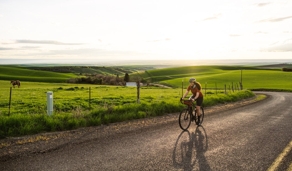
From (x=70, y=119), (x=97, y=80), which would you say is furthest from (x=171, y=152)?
(x=97, y=80)

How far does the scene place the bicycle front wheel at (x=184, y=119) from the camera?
1088cm

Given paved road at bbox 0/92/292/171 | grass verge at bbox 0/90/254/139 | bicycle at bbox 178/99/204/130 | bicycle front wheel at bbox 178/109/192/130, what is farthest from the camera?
bicycle at bbox 178/99/204/130

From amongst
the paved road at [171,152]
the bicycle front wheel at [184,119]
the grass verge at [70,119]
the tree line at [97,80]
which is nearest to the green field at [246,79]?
the tree line at [97,80]

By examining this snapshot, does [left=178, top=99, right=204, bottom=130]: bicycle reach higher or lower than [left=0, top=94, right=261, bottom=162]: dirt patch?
higher

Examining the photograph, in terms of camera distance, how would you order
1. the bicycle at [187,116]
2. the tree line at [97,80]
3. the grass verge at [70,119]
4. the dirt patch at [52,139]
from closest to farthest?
the dirt patch at [52,139], the grass verge at [70,119], the bicycle at [187,116], the tree line at [97,80]

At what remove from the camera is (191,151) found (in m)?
7.75

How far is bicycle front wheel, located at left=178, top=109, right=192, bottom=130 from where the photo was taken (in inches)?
428

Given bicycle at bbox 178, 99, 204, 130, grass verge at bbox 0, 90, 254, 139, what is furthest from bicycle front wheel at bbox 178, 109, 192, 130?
grass verge at bbox 0, 90, 254, 139

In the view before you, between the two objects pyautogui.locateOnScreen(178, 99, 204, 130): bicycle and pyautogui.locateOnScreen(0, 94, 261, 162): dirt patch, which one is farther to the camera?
pyautogui.locateOnScreen(178, 99, 204, 130): bicycle

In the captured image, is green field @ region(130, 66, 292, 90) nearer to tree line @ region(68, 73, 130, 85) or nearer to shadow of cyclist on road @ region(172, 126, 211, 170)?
tree line @ region(68, 73, 130, 85)

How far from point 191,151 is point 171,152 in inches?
24.9

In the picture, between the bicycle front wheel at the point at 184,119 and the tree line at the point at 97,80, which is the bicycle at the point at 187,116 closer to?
the bicycle front wheel at the point at 184,119

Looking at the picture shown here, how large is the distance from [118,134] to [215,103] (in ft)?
45.5

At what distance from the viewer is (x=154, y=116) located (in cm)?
1441
